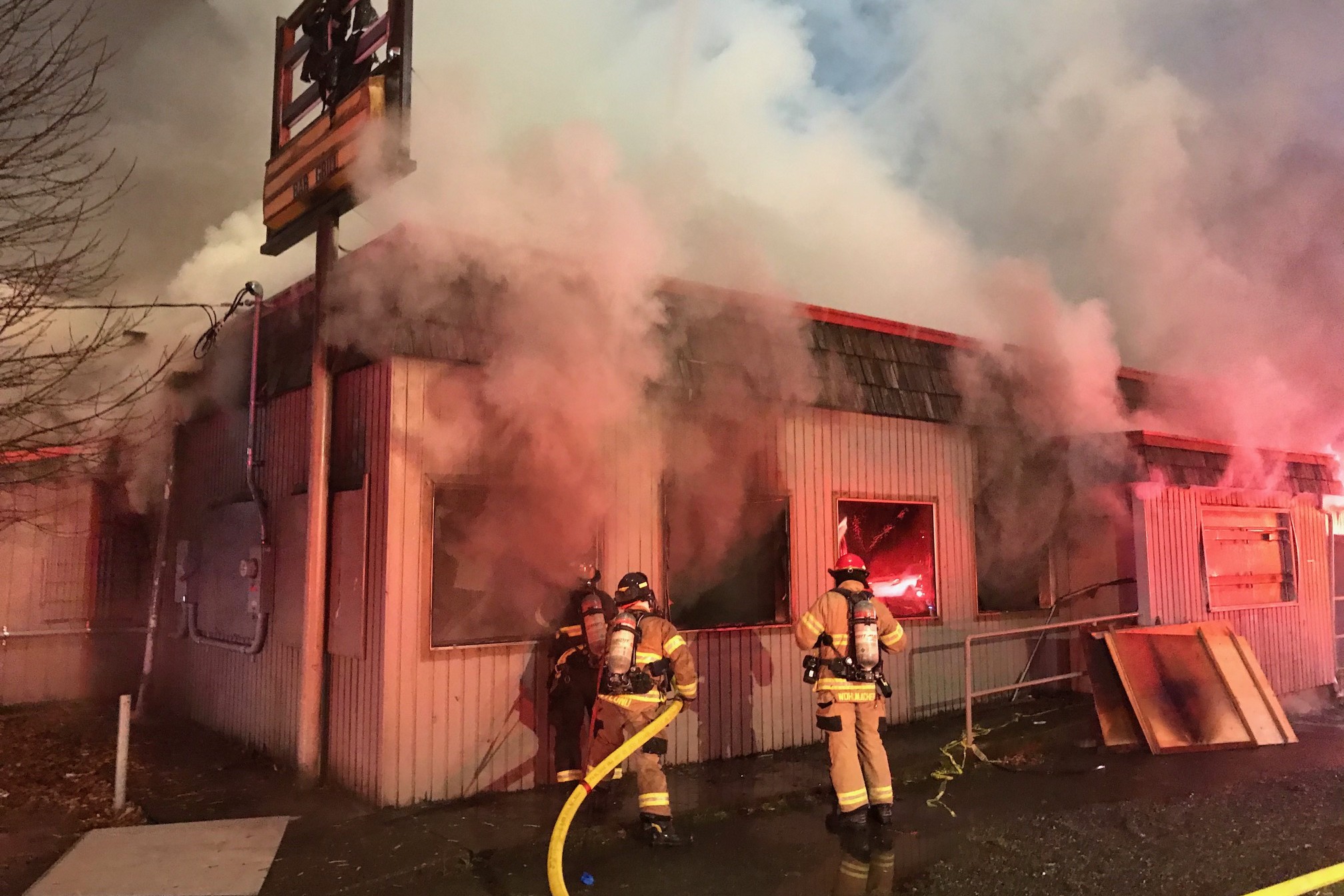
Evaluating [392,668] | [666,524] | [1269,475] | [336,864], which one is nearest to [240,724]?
[392,668]

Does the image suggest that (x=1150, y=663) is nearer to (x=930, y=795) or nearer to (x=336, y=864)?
(x=930, y=795)

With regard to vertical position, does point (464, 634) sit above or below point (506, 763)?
above

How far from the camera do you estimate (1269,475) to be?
1058 cm

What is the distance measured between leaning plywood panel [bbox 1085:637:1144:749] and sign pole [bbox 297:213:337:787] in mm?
6811

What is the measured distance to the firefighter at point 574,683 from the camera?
20.3 ft

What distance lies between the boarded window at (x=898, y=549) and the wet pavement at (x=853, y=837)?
1973mm

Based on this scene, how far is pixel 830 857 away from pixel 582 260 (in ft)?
14.5

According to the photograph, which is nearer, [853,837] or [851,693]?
[853,837]

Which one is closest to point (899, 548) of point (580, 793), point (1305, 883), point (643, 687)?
point (643, 687)

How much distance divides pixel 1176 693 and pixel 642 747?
5.79 metres

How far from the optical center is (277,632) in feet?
23.3

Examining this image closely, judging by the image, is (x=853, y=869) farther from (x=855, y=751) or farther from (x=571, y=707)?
(x=571, y=707)

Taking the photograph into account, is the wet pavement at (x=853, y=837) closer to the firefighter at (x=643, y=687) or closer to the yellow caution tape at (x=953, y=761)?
the yellow caution tape at (x=953, y=761)

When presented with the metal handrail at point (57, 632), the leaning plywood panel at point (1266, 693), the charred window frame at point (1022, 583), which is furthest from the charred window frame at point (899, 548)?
the metal handrail at point (57, 632)
